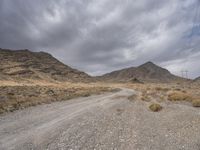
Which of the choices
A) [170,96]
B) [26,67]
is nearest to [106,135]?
[170,96]

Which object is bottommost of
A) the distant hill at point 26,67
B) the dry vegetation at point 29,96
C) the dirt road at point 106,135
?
the dirt road at point 106,135

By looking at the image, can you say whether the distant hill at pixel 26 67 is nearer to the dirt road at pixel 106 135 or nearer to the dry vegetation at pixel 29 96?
the dry vegetation at pixel 29 96

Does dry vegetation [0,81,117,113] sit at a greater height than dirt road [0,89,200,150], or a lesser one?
greater

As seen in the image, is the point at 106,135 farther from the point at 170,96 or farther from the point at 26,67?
the point at 26,67

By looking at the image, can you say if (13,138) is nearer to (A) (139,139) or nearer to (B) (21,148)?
(B) (21,148)

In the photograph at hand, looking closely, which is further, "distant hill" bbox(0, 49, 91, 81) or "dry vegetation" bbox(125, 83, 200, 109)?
"distant hill" bbox(0, 49, 91, 81)

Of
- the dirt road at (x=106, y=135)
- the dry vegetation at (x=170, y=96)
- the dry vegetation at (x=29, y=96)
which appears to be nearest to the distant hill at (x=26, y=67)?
the dry vegetation at (x=29, y=96)

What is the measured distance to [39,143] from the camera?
9.84 meters

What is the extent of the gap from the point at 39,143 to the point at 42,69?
17459cm

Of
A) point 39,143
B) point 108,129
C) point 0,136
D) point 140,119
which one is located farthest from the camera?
point 140,119

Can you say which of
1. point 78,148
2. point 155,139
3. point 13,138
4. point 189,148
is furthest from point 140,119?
point 13,138

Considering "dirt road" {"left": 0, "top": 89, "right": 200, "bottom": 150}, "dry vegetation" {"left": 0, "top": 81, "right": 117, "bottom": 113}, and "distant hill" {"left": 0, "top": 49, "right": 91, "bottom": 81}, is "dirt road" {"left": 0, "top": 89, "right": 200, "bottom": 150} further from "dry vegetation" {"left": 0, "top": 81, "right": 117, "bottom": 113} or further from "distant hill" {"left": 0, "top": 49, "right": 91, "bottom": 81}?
"distant hill" {"left": 0, "top": 49, "right": 91, "bottom": 81}

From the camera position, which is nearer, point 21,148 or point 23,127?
point 21,148

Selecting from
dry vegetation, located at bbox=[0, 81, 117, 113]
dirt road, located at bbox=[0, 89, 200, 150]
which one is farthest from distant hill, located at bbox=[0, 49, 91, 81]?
dirt road, located at bbox=[0, 89, 200, 150]
